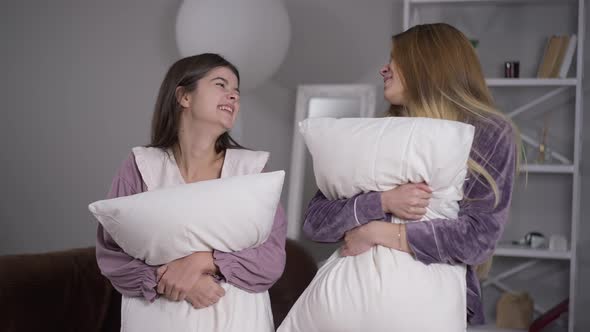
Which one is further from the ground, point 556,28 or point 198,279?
point 556,28

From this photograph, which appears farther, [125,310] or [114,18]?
[114,18]

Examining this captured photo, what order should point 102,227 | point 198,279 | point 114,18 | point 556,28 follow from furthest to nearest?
point 114,18 → point 556,28 → point 102,227 → point 198,279

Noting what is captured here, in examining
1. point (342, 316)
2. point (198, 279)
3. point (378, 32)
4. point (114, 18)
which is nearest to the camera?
point (342, 316)

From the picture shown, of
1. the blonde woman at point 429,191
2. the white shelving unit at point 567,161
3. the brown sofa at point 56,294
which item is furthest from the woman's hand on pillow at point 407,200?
the white shelving unit at point 567,161

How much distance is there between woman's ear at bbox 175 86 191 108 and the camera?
1927 millimetres

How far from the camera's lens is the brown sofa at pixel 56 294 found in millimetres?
2193

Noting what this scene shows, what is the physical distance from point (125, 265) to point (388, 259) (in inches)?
23.5

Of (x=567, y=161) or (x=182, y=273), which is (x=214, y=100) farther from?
(x=567, y=161)

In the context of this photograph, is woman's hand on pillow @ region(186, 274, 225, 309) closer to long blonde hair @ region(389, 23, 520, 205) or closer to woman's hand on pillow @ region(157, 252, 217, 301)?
woman's hand on pillow @ region(157, 252, 217, 301)

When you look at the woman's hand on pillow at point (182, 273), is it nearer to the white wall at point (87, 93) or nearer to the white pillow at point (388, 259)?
the white pillow at point (388, 259)

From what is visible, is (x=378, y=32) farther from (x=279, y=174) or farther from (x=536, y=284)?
(x=279, y=174)

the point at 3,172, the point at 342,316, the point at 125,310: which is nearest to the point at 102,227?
the point at 125,310

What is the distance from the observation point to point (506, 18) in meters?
3.64

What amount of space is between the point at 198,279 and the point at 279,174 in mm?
290
